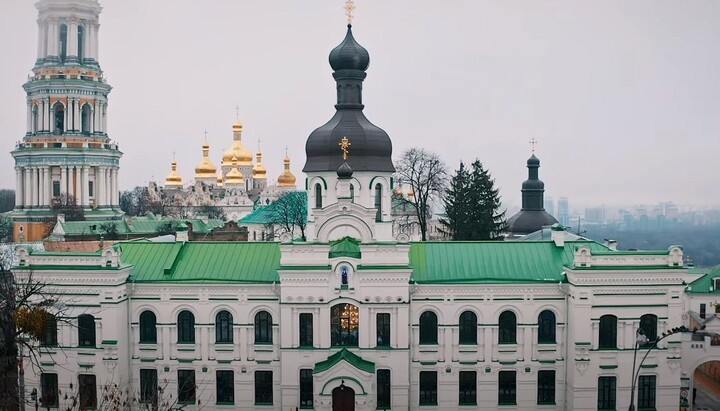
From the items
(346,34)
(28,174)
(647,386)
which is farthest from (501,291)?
(28,174)

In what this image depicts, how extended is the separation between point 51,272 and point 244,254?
24.5ft

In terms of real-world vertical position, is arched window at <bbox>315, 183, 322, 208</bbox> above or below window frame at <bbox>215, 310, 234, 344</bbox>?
above

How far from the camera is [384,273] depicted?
28.5 m

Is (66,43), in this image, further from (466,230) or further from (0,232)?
(466,230)

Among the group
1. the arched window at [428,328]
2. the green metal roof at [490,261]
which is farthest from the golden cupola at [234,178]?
the arched window at [428,328]

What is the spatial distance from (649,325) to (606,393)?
308 centimetres

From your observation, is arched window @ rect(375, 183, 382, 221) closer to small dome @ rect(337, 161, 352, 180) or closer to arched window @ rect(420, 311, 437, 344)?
small dome @ rect(337, 161, 352, 180)

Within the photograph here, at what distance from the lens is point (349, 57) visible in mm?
35000

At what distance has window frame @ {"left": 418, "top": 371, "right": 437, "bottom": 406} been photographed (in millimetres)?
29672

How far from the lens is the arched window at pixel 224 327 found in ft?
97.9

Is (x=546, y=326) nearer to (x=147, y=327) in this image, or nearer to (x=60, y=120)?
(x=147, y=327)

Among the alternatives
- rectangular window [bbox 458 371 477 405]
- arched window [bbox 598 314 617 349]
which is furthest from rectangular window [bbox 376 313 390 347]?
arched window [bbox 598 314 617 349]

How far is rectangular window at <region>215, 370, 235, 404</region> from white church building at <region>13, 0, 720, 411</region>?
53 millimetres

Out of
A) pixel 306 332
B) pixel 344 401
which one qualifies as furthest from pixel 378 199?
pixel 344 401
